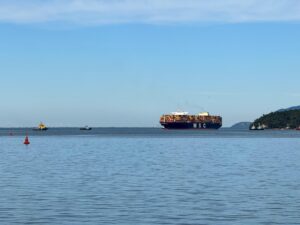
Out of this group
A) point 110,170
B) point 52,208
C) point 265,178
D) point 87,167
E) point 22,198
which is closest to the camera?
point 52,208

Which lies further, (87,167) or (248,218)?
(87,167)

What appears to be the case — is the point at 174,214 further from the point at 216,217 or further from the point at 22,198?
the point at 22,198

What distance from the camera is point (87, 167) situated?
80.2 metres

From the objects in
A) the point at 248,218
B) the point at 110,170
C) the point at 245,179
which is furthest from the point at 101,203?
the point at 110,170

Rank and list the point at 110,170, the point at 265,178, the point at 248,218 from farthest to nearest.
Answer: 1. the point at 110,170
2. the point at 265,178
3. the point at 248,218

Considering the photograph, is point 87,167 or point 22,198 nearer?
point 22,198

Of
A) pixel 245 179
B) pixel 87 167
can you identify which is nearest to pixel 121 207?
pixel 245 179

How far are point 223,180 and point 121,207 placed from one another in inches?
787

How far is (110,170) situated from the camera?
75.2m

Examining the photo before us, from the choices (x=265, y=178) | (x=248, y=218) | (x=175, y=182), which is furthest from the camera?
(x=265, y=178)

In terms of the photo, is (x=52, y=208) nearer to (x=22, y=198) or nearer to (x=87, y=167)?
(x=22, y=198)

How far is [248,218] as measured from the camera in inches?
1538

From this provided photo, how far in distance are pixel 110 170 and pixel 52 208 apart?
32.7 m

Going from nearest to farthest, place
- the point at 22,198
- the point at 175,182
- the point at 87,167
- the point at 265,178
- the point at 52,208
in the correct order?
1. the point at 52,208
2. the point at 22,198
3. the point at 175,182
4. the point at 265,178
5. the point at 87,167
